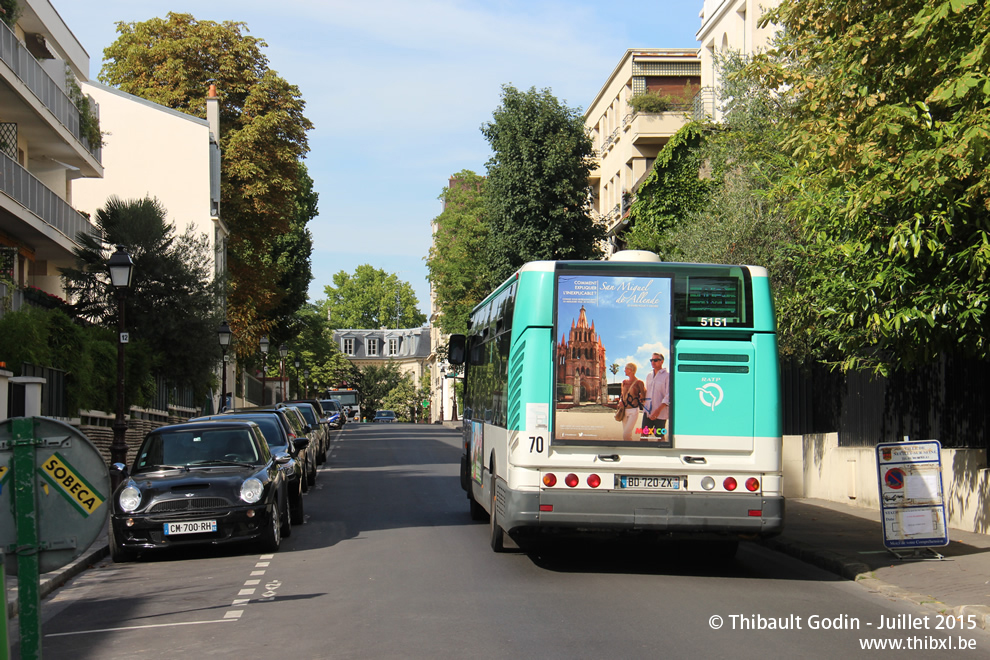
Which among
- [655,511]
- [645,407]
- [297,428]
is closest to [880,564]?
[655,511]

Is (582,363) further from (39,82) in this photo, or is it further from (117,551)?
(39,82)

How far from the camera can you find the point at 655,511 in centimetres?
1052

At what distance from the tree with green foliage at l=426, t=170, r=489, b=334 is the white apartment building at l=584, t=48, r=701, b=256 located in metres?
7.16

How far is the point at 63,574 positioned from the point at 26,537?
6065mm

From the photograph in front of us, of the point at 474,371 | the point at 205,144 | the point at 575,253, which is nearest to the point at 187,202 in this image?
the point at 205,144

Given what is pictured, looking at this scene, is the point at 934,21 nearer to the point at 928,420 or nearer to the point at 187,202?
the point at 928,420

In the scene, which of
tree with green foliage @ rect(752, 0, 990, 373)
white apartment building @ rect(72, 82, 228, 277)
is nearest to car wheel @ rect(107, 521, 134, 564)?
tree with green foliage @ rect(752, 0, 990, 373)

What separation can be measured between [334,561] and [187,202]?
35.0 meters

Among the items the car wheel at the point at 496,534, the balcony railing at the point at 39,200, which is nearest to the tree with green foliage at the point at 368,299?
the balcony railing at the point at 39,200

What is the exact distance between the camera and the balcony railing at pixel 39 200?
25.7 metres

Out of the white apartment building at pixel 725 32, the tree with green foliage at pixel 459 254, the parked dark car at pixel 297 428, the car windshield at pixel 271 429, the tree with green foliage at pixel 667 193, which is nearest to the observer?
the car windshield at pixel 271 429

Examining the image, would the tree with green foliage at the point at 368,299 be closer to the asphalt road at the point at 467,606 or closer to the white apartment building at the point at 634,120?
the white apartment building at the point at 634,120

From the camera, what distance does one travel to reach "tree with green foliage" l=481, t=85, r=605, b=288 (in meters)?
40.0

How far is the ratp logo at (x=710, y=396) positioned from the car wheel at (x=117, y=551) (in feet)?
21.7
